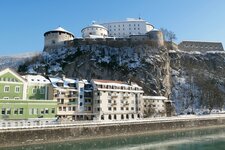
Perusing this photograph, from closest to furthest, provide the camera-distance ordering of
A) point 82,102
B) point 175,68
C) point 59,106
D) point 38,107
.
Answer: point 38,107 → point 59,106 → point 82,102 → point 175,68

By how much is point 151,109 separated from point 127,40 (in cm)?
2866

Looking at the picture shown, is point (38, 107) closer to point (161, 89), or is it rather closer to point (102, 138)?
point (102, 138)

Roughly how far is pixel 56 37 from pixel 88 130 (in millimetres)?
56926

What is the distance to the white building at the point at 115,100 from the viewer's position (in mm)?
57750

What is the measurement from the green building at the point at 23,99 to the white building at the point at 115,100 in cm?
1142

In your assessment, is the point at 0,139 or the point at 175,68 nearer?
the point at 0,139

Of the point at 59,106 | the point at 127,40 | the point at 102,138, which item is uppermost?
the point at 127,40

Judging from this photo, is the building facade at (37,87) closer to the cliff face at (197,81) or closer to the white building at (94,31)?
the cliff face at (197,81)

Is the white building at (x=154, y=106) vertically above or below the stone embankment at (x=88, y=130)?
above

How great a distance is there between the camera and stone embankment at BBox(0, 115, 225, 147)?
34625mm

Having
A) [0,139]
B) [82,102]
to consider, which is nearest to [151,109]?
[82,102]

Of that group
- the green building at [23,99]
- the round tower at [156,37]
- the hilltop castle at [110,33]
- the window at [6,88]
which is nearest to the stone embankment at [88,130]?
the green building at [23,99]

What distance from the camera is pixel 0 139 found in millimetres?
33219

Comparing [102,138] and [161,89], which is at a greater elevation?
[161,89]
